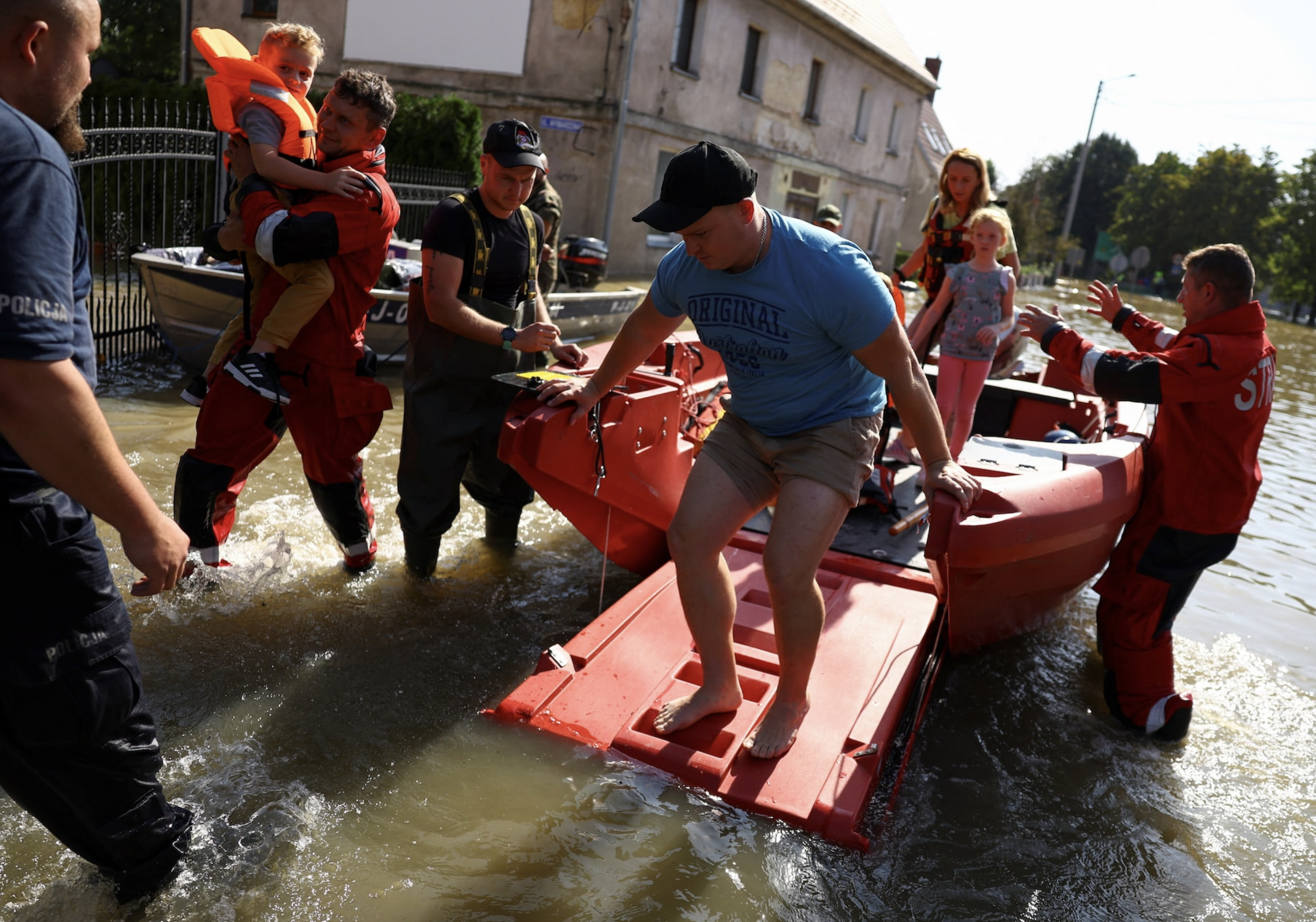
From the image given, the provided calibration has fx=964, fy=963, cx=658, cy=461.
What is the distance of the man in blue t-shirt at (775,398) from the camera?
9.14 ft

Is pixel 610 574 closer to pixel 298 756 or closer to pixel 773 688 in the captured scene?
pixel 773 688

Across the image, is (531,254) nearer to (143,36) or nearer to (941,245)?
(941,245)

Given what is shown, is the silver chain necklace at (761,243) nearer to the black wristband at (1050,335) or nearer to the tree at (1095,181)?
the black wristband at (1050,335)

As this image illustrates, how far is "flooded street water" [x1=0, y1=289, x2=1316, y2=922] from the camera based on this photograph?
267 centimetres

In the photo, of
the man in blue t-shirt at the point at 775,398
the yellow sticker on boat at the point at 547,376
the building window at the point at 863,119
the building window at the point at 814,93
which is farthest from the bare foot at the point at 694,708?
the building window at the point at 863,119

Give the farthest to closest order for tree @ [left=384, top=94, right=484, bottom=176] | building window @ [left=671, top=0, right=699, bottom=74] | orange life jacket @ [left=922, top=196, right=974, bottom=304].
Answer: building window @ [left=671, top=0, right=699, bottom=74], tree @ [left=384, top=94, right=484, bottom=176], orange life jacket @ [left=922, top=196, right=974, bottom=304]

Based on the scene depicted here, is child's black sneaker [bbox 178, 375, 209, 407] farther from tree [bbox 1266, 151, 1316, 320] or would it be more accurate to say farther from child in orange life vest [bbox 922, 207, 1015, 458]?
tree [bbox 1266, 151, 1316, 320]

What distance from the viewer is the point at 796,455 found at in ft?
10.00

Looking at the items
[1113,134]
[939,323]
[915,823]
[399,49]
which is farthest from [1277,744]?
[1113,134]

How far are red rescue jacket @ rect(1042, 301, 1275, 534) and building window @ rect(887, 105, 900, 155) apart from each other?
26530 mm

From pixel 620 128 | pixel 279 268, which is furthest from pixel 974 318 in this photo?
pixel 620 128

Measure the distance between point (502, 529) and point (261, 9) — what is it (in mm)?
18966

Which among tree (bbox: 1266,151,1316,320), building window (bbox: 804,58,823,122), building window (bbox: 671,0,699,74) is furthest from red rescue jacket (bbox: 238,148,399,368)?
tree (bbox: 1266,151,1316,320)

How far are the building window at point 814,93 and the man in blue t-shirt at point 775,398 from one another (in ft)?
74.1
